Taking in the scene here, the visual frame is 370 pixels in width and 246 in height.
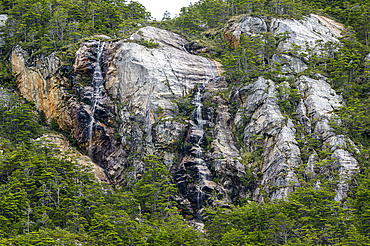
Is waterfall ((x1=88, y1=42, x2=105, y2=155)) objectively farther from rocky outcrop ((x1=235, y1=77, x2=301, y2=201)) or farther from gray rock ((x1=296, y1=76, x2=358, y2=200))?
gray rock ((x1=296, y1=76, x2=358, y2=200))

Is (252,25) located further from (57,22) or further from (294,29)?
(57,22)

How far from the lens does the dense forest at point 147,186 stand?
39094mm

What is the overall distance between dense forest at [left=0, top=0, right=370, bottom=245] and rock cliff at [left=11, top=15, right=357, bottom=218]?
2.03m

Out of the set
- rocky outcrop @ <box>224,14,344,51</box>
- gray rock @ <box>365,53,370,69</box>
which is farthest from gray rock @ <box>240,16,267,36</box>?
gray rock @ <box>365,53,370,69</box>

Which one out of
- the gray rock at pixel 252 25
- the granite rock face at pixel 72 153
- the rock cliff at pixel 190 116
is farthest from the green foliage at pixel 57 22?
the gray rock at pixel 252 25

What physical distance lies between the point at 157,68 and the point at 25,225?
36065 mm

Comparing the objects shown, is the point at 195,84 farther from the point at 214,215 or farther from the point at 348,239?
the point at 348,239

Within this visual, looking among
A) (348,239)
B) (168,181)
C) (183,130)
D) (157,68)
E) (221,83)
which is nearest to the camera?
(348,239)

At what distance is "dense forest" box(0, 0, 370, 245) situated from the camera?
128 feet

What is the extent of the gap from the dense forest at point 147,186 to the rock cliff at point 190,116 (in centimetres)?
203

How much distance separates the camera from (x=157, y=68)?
63.6 m

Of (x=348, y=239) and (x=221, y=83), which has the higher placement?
(x=221, y=83)

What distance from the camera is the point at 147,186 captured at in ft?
160

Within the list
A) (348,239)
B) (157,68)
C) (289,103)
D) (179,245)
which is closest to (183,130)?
(157,68)
